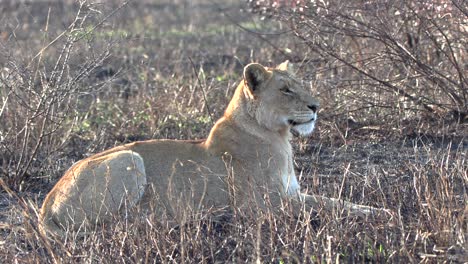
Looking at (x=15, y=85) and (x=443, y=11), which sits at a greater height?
(x=443, y=11)

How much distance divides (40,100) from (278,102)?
198 cm

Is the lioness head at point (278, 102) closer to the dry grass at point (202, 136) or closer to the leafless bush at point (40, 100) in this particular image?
the dry grass at point (202, 136)

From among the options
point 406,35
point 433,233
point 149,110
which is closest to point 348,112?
point 406,35

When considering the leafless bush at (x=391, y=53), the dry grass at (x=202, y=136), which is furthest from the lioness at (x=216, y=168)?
the leafless bush at (x=391, y=53)

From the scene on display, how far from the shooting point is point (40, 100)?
25.5ft

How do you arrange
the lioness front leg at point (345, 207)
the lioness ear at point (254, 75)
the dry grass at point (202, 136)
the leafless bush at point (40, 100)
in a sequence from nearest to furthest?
the dry grass at point (202, 136), the lioness front leg at point (345, 207), the lioness ear at point (254, 75), the leafless bush at point (40, 100)

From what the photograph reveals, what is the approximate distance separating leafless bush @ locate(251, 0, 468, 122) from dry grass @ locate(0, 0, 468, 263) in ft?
0.28

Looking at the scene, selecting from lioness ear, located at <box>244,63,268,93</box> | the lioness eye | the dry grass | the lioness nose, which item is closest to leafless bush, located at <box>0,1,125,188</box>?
the dry grass

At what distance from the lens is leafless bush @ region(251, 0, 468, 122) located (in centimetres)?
838

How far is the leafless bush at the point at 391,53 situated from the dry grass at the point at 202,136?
9 centimetres

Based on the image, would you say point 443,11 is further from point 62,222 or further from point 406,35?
point 62,222

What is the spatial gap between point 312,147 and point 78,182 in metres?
2.60

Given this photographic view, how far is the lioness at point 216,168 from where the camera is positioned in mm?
6422

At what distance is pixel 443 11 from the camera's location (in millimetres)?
8180
